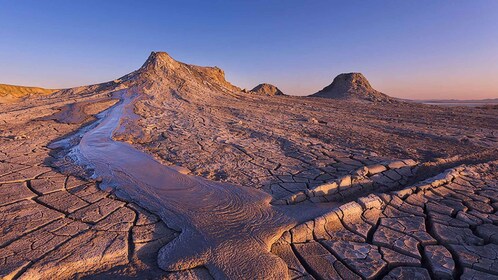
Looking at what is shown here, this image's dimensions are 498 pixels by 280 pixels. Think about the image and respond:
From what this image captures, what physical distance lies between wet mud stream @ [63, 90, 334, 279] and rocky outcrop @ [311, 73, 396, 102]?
1881 centimetres

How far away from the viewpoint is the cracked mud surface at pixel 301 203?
201 cm

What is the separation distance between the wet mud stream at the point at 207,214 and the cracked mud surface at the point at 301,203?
0.06m

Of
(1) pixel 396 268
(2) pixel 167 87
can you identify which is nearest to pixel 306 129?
(1) pixel 396 268

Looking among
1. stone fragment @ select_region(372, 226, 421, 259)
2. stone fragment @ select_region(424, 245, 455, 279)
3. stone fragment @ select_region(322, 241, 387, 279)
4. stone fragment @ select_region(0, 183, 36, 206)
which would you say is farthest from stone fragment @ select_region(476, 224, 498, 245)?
stone fragment @ select_region(0, 183, 36, 206)

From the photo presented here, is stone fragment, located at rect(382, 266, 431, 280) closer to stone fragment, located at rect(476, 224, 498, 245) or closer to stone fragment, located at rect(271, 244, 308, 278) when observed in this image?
stone fragment, located at rect(271, 244, 308, 278)

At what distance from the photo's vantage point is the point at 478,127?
7641 mm

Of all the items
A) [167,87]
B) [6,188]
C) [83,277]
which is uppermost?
[167,87]

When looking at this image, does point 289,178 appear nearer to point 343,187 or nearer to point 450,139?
point 343,187

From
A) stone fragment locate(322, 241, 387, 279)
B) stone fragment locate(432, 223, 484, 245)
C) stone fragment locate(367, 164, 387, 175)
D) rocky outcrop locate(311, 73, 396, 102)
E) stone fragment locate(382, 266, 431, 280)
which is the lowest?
stone fragment locate(382, 266, 431, 280)

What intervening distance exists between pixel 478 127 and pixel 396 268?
26.4 feet

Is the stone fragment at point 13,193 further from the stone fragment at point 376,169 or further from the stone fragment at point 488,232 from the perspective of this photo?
the stone fragment at point 488,232

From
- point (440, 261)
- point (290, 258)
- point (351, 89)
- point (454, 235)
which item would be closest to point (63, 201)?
point (290, 258)

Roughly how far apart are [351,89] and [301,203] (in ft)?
71.4

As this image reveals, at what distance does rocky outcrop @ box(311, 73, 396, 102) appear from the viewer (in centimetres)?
2067
